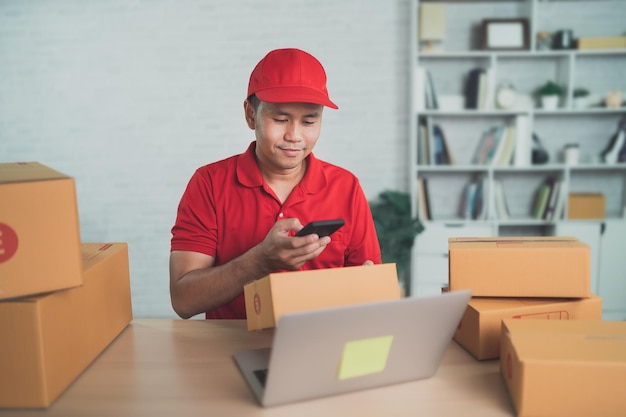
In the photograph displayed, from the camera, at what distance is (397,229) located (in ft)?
12.3

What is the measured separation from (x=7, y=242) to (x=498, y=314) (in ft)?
3.23

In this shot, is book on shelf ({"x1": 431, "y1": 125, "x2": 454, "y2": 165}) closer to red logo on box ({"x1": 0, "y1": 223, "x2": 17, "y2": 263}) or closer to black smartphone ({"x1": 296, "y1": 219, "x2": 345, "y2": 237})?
black smartphone ({"x1": 296, "y1": 219, "x2": 345, "y2": 237})

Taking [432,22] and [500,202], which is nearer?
[432,22]

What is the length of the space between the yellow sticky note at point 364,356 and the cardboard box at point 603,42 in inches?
138

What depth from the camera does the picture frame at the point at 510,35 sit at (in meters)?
3.74

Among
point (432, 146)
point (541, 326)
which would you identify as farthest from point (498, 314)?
point (432, 146)

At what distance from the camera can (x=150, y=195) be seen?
421 centimetres

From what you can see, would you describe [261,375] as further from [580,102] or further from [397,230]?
[580,102]

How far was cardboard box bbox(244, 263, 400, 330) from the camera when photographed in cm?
105

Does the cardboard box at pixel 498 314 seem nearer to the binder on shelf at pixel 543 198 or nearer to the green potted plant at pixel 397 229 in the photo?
the green potted plant at pixel 397 229

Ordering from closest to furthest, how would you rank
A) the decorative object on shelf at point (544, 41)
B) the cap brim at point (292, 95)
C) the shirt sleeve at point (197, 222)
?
the cap brim at point (292, 95)
the shirt sleeve at point (197, 222)
the decorative object on shelf at point (544, 41)

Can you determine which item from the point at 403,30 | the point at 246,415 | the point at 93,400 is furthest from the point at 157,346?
the point at 403,30

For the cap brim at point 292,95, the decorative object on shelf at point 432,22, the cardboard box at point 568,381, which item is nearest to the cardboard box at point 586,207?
the decorative object on shelf at point 432,22

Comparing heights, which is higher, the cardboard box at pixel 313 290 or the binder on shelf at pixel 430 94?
the binder on shelf at pixel 430 94
